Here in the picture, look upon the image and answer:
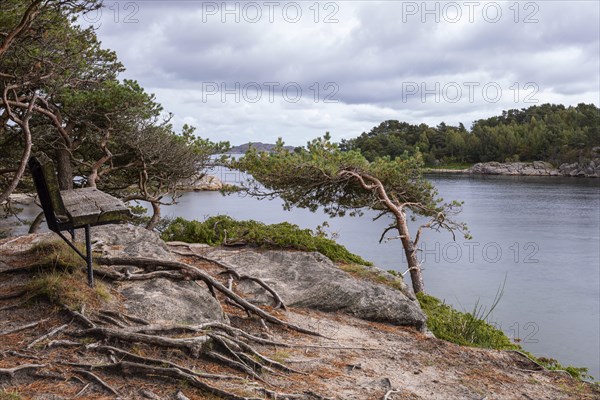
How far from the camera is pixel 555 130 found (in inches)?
4742

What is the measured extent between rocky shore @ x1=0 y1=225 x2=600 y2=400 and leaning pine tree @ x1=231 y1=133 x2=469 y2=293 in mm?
8050

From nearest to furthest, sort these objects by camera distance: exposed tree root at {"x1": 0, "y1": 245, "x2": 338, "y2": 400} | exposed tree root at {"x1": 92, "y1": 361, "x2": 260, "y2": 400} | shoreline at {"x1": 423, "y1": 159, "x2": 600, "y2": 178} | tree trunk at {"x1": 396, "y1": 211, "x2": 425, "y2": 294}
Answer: exposed tree root at {"x1": 0, "y1": 245, "x2": 338, "y2": 400}
exposed tree root at {"x1": 92, "y1": 361, "x2": 260, "y2": 400}
tree trunk at {"x1": 396, "y1": 211, "x2": 425, "y2": 294}
shoreline at {"x1": 423, "y1": 159, "x2": 600, "y2": 178}

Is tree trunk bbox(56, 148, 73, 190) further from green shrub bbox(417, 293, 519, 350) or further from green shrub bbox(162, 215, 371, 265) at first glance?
green shrub bbox(417, 293, 519, 350)

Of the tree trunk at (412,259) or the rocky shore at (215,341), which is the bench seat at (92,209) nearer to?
the rocky shore at (215,341)

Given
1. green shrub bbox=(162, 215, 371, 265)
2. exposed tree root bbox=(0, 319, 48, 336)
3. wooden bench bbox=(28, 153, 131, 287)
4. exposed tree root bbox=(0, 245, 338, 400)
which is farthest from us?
green shrub bbox=(162, 215, 371, 265)

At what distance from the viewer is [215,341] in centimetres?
546

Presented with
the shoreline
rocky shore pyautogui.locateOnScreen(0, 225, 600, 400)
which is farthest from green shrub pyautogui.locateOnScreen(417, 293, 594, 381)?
the shoreline

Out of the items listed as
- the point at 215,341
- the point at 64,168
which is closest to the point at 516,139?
the point at 64,168

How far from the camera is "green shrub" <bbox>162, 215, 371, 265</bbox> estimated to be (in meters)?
10.4

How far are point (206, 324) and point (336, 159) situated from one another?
1106cm

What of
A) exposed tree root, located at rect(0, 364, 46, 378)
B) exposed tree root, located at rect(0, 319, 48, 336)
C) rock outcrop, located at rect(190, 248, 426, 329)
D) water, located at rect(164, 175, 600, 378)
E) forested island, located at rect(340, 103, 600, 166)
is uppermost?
forested island, located at rect(340, 103, 600, 166)

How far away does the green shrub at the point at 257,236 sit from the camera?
10422 mm

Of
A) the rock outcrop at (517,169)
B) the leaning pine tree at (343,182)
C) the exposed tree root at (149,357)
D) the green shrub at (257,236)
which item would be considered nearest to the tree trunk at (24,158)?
the green shrub at (257,236)

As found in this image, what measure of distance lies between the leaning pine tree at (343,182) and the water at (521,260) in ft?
23.3
